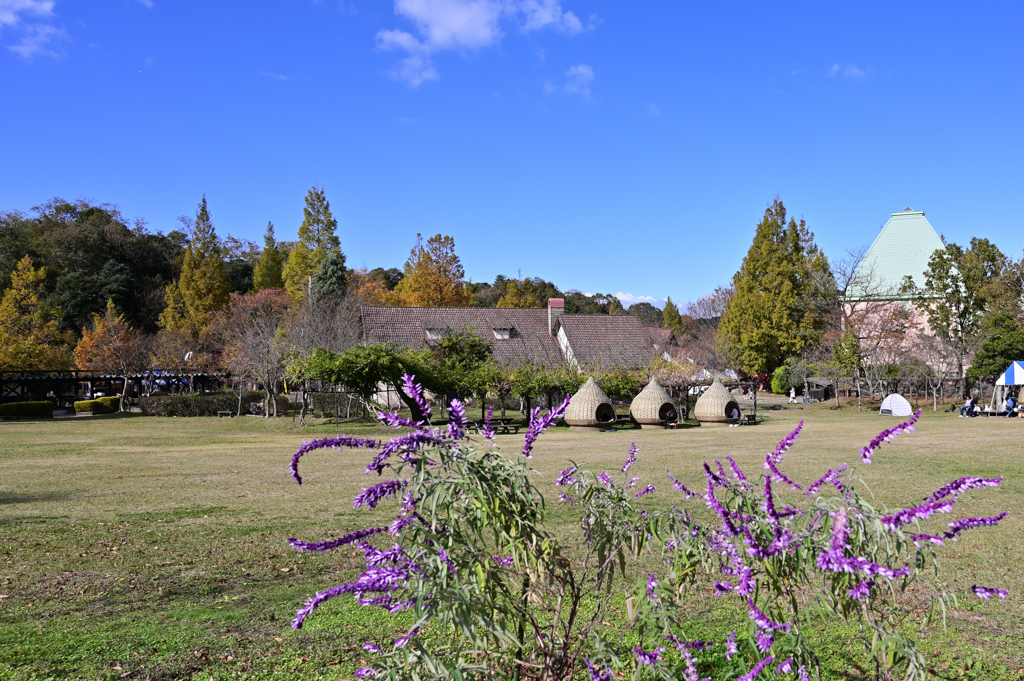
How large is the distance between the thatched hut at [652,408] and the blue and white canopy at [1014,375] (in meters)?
13.2

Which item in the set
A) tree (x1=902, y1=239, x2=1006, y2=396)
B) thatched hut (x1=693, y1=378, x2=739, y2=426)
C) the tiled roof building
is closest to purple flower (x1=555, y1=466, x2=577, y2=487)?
thatched hut (x1=693, y1=378, x2=739, y2=426)

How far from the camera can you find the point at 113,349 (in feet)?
131

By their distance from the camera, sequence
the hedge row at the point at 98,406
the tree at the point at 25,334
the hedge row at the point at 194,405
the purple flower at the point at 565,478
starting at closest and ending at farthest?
the purple flower at the point at 565,478 → the hedge row at the point at 194,405 → the hedge row at the point at 98,406 → the tree at the point at 25,334

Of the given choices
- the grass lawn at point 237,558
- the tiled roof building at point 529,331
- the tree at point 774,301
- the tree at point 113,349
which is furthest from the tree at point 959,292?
the tree at point 113,349

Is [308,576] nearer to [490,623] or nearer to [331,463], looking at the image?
[490,623]

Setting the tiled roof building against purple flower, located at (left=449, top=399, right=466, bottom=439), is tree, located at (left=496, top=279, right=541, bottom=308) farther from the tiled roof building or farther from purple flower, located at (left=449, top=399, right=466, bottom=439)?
purple flower, located at (left=449, top=399, right=466, bottom=439)

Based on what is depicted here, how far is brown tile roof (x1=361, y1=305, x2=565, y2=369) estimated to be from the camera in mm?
39312

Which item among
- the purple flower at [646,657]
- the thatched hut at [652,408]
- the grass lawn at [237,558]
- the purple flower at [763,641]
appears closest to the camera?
the purple flower at [763,641]

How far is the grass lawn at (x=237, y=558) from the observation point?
4465 millimetres

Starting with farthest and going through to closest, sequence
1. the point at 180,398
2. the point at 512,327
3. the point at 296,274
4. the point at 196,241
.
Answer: the point at 196,241
the point at 296,274
the point at 512,327
the point at 180,398

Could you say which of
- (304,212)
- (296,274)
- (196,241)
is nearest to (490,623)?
(296,274)

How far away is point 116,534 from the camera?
26.0 feet

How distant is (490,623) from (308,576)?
167 inches

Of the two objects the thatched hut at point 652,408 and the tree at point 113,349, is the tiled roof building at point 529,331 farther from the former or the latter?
the thatched hut at point 652,408
